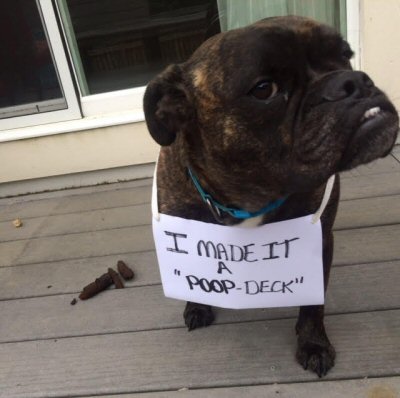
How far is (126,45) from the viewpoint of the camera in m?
3.00

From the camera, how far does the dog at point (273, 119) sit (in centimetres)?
112

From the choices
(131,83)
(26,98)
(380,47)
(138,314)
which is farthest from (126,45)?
(138,314)

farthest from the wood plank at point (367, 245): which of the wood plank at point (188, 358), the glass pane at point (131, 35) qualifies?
the glass pane at point (131, 35)

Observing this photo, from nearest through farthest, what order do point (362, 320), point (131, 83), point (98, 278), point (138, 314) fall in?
point (362, 320)
point (138, 314)
point (98, 278)
point (131, 83)

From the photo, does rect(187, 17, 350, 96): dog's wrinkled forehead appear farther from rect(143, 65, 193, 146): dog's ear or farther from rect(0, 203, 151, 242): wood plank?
rect(0, 203, 151, 242): wood plank

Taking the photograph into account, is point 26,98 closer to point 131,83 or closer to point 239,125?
point 131,83

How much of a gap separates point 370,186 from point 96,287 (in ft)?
4.78

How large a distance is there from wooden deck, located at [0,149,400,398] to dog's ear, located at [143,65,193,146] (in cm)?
71

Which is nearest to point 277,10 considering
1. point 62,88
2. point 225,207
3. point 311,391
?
point 62,88

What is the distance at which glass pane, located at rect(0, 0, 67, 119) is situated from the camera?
2.85 metres

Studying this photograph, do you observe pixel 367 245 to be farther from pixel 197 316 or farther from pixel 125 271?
pixel 125 271

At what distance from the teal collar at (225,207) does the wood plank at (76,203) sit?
1.27 meters

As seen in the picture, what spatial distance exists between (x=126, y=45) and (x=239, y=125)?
6.72 feet

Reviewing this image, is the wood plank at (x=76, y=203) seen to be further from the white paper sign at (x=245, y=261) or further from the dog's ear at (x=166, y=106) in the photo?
the dog's ear at (x=166, y=106)
